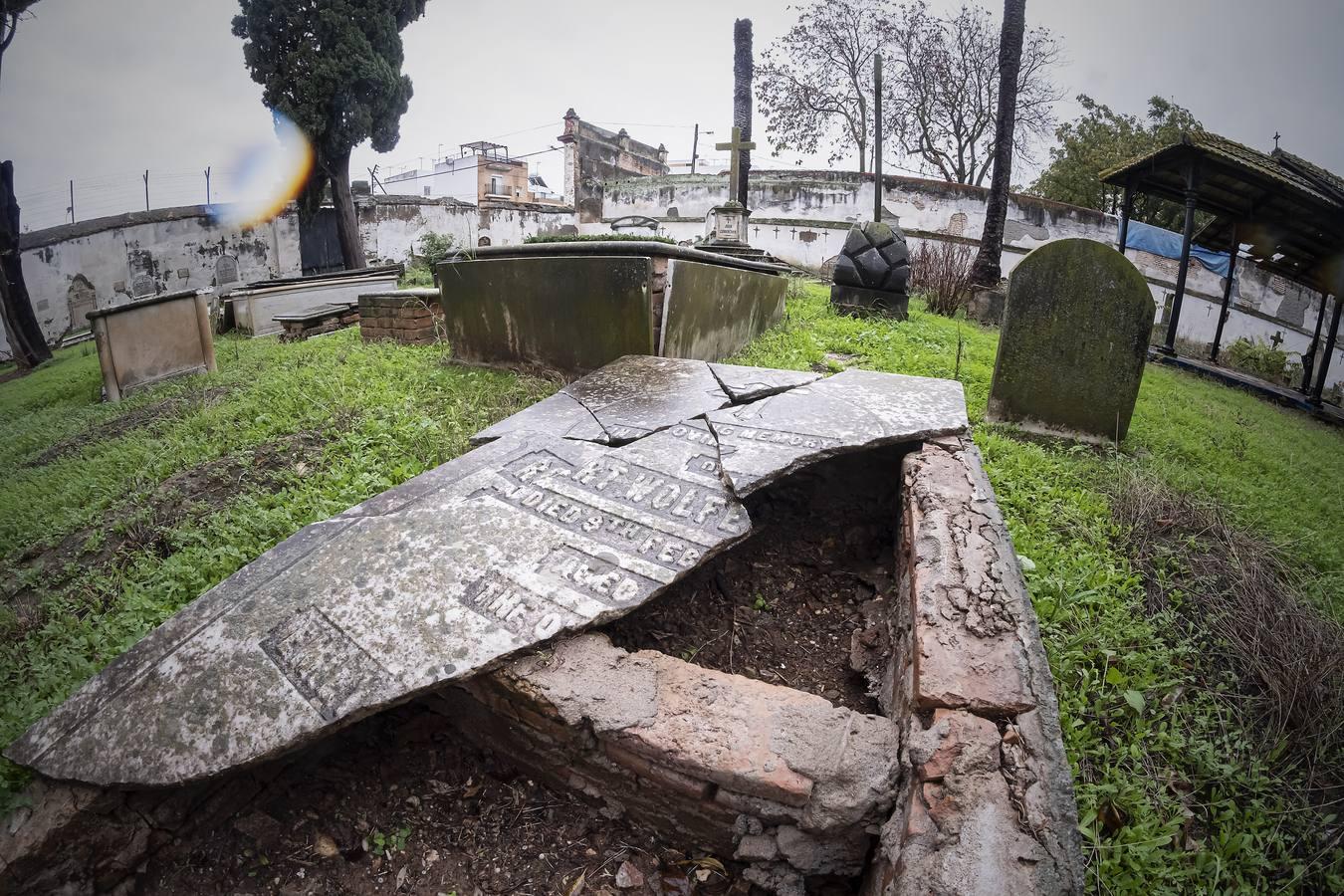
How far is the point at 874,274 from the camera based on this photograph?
7312mm

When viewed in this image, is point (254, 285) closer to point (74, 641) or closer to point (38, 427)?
point (38, 427)

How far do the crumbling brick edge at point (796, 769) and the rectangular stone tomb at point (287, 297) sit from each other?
22.4ft

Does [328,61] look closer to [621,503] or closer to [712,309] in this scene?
[712,309]

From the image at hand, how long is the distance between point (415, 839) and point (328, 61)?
39.7 ft

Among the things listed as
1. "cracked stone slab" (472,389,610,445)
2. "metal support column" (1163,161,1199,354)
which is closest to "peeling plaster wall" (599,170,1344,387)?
"metal support column" (1163,161,1199,354)

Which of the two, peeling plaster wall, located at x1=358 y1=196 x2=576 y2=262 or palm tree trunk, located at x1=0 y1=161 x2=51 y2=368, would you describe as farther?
peeling plaster wall, located at x1=358 y1=196 x2=576 y2=262

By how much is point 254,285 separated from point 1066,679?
9495 mm

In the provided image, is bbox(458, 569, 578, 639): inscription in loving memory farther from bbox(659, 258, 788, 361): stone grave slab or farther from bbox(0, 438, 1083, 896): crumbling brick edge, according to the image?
bbox(659, 258, 788, 361): stone grave slab

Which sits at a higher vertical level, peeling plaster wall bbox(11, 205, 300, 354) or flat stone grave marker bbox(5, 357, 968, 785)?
peeling plaster wall bbox(11, 205, 300, 354)

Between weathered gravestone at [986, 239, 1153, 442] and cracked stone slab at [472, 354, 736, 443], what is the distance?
1.88 meters

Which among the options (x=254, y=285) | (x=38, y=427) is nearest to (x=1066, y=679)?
(x=38, y=427)

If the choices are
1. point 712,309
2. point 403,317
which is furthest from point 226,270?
point 712,309

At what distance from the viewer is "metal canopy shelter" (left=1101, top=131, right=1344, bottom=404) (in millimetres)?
6340

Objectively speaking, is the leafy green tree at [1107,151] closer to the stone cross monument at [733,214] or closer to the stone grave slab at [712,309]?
the stone cross monument at [733,214]
